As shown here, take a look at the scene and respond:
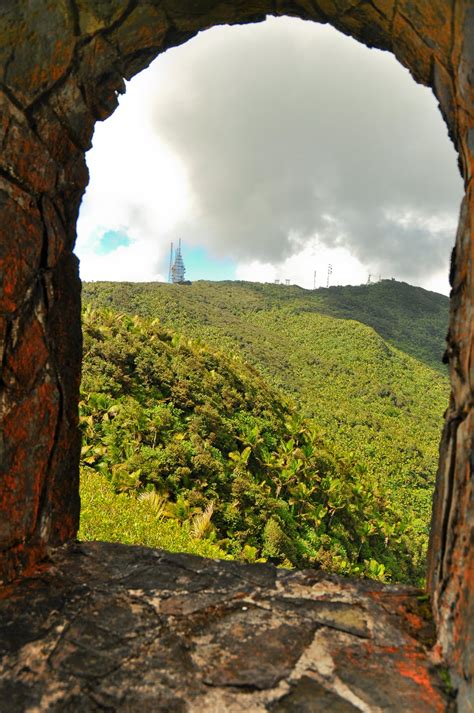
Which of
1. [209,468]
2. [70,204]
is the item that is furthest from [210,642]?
[209,468]

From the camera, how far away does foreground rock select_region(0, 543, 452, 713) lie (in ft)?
5.49

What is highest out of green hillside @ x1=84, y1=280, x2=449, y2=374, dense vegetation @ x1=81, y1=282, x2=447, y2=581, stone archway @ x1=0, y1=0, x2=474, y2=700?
green hillside @ x1=84, y1=280, x2=449, y2=374

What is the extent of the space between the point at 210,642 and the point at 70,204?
2196 mm

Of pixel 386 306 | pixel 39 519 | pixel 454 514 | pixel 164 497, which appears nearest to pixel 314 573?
pixel 454 514

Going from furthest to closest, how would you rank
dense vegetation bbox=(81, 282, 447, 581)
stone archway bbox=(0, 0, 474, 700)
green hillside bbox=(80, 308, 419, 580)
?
dense vegetation bbox=(81, 282, 447, 581) < green hillside bbox=(80, 308, 419, 580) < stone archway bbox=(0, 0, 474, 700)

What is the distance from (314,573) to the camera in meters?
2.48

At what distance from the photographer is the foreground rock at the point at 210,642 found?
1.67m

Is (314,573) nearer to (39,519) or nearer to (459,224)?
(39,519)

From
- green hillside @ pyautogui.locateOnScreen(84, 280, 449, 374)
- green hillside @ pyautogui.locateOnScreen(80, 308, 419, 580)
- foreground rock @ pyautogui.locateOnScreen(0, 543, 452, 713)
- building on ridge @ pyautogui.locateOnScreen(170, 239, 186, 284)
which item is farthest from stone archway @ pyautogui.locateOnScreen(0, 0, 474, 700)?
building on ridge @ pyautogui.locateOnScreen(170, 239, 186, 284)

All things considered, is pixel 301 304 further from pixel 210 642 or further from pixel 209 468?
pixel 210 642

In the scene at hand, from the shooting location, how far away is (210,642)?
6.43 ft

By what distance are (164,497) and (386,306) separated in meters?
69.0

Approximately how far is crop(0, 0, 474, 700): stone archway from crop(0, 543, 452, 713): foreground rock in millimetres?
188

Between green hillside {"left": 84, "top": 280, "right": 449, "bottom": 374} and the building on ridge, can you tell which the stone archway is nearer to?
green hillside {"left": 84, "top": 280, "right": 449, "bottom": 374}
